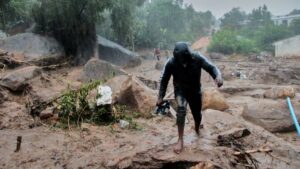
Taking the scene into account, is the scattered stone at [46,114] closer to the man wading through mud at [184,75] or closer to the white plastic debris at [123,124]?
the white plastic debris at [123,124]

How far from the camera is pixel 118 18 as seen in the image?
67.4ft

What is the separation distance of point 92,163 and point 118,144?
1050 millimetres

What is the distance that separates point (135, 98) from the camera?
8.84 metres

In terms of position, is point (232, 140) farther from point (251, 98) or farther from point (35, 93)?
point (251, 98)

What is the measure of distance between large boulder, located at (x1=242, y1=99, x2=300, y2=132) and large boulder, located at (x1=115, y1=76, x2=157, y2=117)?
2.99 meters

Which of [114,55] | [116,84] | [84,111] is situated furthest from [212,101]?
[114,55]

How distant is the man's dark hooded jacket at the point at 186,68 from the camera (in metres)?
4.89

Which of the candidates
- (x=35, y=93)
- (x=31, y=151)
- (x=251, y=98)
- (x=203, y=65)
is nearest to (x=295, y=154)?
(x=203, y=65)

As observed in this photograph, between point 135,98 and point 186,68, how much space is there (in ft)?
13.1

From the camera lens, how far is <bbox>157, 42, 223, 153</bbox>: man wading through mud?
16.0 ft

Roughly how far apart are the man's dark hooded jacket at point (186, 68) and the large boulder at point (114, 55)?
60.5ft

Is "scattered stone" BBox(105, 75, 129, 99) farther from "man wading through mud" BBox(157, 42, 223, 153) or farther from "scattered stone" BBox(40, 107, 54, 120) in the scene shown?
"man wading through mud" BBox(157, 42, 223, 153)

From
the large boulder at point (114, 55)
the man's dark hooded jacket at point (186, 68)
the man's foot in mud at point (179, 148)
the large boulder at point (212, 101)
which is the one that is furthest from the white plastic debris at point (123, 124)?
the large boulder at point (114, 55)

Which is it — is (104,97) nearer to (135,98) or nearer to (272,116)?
(135,98)
